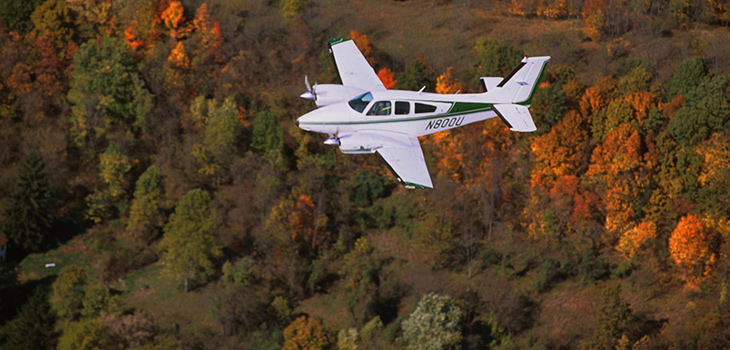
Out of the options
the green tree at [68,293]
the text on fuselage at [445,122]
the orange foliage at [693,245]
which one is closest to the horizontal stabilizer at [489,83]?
the text on fuselage at [445,122]

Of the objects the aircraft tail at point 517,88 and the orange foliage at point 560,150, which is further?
the orange foliage at point 560,150

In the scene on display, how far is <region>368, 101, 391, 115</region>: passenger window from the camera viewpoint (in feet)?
234

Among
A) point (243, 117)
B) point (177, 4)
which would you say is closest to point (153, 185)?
point (243, 117)

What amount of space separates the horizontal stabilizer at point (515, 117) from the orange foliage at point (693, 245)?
46.1 m

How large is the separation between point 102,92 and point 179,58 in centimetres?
872

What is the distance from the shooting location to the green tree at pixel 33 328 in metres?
116

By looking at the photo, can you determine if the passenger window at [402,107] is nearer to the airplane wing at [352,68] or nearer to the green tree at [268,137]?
the airplane wing at [352,68]

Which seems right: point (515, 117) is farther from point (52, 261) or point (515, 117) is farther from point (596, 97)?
point (52, 261)

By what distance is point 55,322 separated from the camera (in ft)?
392

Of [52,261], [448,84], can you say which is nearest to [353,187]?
[448,84]

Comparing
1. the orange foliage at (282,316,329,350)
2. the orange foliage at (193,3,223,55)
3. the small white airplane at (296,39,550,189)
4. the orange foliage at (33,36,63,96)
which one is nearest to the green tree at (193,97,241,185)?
the orange foliage at (193,3,223,55)

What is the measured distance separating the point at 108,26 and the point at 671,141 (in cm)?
6234

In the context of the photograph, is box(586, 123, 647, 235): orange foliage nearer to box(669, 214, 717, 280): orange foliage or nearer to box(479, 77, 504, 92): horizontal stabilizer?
box(669, 214, 717, 280): orange foliage

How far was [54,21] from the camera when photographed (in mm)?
137750
